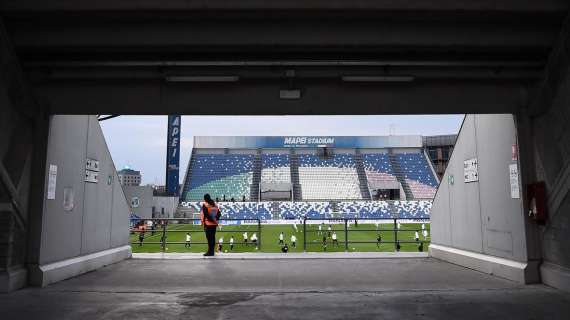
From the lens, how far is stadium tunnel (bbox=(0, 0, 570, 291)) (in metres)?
5.21

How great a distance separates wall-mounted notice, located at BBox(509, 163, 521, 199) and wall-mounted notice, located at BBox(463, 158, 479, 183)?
1.12 metres

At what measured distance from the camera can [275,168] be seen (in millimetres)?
49844

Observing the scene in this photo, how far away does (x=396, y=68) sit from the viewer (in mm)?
6449

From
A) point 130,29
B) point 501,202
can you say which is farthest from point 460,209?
point 130,29

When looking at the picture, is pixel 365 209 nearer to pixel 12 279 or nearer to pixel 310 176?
pixel 310 176

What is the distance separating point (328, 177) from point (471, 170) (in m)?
39.8

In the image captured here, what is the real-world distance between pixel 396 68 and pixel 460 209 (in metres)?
4.25

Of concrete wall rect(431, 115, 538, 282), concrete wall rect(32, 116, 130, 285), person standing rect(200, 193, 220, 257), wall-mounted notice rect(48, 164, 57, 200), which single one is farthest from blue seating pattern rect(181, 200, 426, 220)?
wall-mounted notice rect(48, 164, 57, 200)

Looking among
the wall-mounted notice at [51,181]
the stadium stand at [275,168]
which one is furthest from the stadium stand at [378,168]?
the wall-mounted notice at [51,181]

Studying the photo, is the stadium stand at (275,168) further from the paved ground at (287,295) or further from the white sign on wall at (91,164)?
the paved ground at (287,295)

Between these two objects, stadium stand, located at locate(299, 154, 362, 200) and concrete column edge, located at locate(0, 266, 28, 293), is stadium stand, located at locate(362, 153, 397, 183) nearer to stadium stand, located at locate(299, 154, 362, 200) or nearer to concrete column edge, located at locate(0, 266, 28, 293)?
stadium stand, located at locate(299, 154, 362, 200)

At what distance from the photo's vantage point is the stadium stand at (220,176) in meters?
46.4

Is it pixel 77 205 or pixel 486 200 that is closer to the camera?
pixel 77 205

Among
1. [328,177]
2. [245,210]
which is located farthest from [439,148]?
[245,210]
